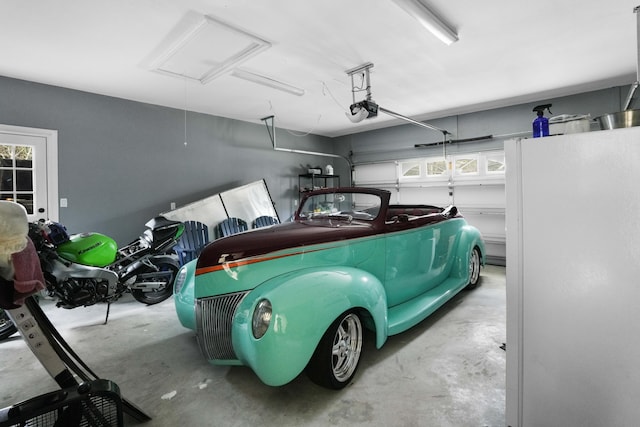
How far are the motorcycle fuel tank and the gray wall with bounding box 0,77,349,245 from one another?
145 centimetres

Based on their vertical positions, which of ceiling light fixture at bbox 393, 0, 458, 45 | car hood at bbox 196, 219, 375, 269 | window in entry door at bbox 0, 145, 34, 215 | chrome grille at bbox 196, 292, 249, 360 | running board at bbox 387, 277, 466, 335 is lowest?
running board at bbox 387, 277, 466, 335

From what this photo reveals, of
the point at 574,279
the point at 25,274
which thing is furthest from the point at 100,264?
the point at 574,279

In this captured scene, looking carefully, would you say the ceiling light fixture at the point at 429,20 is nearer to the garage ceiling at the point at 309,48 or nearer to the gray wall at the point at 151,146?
the garage ceiling at the point at 309,48

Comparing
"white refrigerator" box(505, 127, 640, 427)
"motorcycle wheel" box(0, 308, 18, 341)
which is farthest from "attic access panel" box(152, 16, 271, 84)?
"motorcycle wheel" box(0, 308, 18, 341)

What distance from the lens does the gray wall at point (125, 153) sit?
4.08 m

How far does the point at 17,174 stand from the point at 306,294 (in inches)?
183

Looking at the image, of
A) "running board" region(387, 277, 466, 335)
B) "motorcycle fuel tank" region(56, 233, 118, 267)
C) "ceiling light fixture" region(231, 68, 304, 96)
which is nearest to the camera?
"running board" region(387, 277, 466, 335)

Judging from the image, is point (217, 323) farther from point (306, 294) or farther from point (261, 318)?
point (306, 294)

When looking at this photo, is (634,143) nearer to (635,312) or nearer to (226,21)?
(635,312)

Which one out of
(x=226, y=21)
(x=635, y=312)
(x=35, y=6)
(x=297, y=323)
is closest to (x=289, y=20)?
(x=226, y=21)

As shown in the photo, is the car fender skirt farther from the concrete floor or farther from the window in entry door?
the window in entry door

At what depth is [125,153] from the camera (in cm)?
468

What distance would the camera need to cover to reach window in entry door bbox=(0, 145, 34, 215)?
384 cm

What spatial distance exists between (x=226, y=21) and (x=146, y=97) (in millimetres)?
2767
